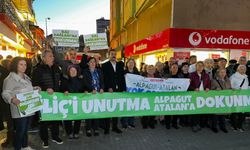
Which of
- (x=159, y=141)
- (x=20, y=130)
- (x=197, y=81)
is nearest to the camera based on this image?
(x=20, y=130)

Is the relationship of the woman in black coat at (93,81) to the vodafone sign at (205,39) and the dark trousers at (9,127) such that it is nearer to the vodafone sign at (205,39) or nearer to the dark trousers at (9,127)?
the dark trousers at (9,127)

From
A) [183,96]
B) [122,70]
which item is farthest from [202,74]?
[122,70]

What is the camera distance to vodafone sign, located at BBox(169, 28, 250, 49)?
13578mm

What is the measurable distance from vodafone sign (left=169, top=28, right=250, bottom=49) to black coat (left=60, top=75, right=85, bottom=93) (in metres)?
7.61

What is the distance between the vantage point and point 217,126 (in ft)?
26.2

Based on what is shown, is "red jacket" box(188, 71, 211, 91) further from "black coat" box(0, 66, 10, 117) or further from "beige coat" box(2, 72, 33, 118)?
"black coat" box(0, 66, 10, 117)

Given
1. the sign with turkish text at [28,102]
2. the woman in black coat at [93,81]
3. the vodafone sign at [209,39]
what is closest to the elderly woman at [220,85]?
the woman in black coat at [93,81]

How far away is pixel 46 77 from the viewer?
238 inches

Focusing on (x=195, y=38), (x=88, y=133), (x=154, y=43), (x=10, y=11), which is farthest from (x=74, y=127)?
(x=10, y=11)

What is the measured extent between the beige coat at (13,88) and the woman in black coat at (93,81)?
1776 mm

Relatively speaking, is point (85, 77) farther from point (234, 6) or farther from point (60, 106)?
point (234, 6)

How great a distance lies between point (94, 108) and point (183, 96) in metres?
2.37

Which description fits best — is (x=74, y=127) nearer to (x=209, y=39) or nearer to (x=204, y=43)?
(x=204, y=43)

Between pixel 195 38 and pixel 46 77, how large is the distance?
9579 mm
